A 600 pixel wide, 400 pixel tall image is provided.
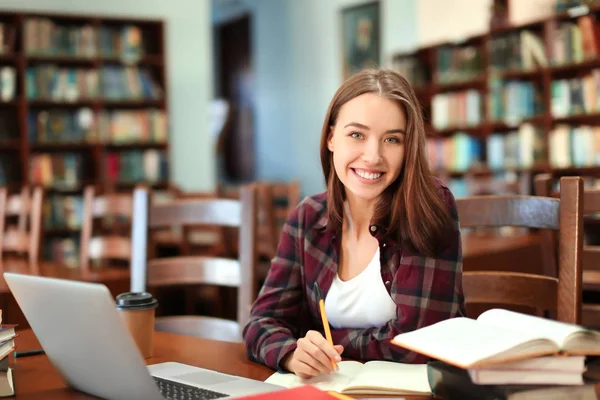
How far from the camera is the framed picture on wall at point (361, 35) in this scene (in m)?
6.79

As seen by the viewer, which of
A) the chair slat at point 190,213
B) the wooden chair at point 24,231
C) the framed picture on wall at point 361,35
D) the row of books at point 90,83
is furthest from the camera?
the framed picture on wall at point 361,35

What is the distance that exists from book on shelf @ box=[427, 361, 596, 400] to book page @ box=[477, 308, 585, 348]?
5 centimetres

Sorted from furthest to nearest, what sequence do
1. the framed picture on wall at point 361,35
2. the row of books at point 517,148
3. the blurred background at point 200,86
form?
the framed picture on wall at point 361,35 < the row of books at point 517,148 < the blurred background at point 200,86

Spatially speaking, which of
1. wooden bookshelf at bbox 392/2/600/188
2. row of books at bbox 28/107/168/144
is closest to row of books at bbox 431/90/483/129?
wooden bookshelf at bbox 392/2/600/188

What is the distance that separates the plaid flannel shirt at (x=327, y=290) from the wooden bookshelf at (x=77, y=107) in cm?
477

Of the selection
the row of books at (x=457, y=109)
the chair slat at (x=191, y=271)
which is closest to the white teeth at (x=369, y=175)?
the chair slat at (x=191, y=271)

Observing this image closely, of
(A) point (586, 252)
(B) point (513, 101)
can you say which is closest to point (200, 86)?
(B) point (513, 101)

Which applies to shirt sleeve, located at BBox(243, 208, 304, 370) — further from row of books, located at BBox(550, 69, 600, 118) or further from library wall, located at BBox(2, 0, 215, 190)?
library wall, located at BBox(2, 0, 215, 190)

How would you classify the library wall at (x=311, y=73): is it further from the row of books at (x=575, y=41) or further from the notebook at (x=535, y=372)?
the notebook at (x=535, y=372)

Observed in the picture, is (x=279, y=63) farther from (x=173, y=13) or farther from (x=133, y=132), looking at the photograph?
(x=133, y=132)

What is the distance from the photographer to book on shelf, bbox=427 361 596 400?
2.58 ft

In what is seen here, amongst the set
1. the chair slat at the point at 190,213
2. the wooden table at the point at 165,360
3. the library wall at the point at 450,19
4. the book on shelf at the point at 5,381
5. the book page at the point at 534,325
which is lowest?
the wooden table at the point at 165,360

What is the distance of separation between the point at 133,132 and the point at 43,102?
786mm

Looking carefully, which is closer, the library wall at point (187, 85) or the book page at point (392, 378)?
the book page at point (392, 378)
